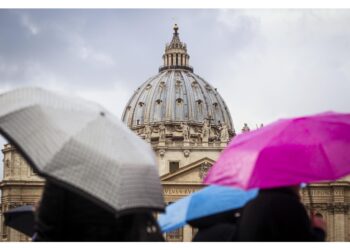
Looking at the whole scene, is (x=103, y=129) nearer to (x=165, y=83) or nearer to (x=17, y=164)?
(x=17, y=164)

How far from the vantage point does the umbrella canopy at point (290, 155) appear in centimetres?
728

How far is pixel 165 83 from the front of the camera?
91.9 meters

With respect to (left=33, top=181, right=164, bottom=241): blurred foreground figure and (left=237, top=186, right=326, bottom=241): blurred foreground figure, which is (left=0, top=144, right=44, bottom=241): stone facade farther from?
(left=237, top=186, right=326, bottom=241): blurred foreground figure

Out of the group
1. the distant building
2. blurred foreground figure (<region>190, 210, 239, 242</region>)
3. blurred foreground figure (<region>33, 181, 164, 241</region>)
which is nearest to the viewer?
blurred foreground figure (<region>33, 181, 164, 241</region>)

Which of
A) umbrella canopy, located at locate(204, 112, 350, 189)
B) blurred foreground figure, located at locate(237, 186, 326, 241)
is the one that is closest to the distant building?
umbrella canopy, located at locate(204, 112, 350, 189)

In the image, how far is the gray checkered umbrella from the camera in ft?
21.5

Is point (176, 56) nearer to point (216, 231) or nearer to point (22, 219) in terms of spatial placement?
point (22, 219)

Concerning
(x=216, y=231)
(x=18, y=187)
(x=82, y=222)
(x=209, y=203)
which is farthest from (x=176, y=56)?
(x=82, y=222)

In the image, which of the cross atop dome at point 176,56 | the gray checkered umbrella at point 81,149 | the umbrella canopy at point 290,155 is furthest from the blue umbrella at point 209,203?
the cross atop dome at point 176,56

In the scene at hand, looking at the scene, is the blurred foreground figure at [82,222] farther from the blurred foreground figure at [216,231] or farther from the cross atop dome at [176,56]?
the cross atop dome at [176,56]

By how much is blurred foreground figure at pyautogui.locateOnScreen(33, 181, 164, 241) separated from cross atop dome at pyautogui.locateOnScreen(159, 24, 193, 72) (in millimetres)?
88187

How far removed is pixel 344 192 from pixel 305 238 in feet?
171

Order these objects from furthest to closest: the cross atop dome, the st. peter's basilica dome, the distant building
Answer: the cross atop dome → the st. peter's basilica dome → the distant building

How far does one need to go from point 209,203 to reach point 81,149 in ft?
8.90
